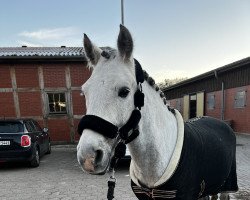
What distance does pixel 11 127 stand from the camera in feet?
24.4

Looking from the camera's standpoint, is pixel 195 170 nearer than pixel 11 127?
Yes

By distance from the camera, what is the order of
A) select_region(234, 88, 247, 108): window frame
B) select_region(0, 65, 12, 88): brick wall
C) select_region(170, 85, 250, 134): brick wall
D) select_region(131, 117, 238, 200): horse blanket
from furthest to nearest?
select_region(234, 88, 247, 108): window frame
select_region(170, 85, 250, 134): brick wall
select_region(0, 65, 12, 88): brick wall
select_region(131, 117, 238, 200): horse blanket

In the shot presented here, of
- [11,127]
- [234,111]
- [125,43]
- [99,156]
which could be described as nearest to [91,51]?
[125,43]

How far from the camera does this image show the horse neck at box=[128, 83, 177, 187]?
71.1 inches

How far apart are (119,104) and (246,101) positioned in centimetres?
1467

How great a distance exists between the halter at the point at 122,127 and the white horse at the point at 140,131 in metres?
0.02

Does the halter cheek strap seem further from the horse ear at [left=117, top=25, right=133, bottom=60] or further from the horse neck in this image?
the horse ear at [left=117, top=25, right=133, bottom=60]

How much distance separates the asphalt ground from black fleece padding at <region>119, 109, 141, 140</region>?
11.5 feet

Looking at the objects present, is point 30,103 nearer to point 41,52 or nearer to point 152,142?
point 41,52

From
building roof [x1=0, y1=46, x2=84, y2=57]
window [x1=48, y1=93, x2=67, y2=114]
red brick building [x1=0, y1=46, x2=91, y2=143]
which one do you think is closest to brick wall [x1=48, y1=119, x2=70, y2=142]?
red brick building [x1=0, y1=46, x2=91, y2=143]

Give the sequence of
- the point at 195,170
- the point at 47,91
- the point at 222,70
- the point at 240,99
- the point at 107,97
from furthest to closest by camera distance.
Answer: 1. the point at 222,70
2. the point at 240,99
3. the point at 47,91
4. the point at 195,170
5. the point at 107,97

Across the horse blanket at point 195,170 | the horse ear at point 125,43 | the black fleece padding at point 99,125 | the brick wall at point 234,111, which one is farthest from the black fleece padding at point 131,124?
the brick wall at point 234,111

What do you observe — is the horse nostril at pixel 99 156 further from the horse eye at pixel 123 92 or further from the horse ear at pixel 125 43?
the horse ear at pixel 125 43

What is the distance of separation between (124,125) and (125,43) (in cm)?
57
